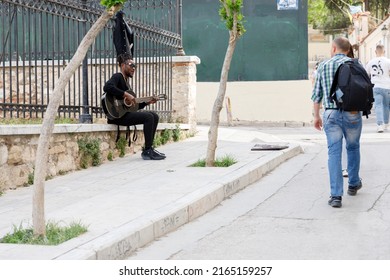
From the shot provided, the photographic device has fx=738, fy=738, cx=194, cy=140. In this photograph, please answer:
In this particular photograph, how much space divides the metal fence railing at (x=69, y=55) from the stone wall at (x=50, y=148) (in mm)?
458

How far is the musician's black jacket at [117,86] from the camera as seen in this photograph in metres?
10.4

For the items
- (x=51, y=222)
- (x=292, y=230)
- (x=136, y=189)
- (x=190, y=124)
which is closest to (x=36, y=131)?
(x=136, y=189)

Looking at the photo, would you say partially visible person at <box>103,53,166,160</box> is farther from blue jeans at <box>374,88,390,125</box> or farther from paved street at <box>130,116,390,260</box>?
blue jeans at <box>374,88,390,125</box>

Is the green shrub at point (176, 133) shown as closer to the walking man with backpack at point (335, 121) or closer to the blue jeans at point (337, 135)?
the walking man with backpack at point (335, 121)

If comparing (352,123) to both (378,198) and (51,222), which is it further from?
(51,222)

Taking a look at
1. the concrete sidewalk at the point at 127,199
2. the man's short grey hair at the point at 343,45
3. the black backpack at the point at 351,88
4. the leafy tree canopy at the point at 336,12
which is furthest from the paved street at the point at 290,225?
the leafy tree canopy at the point at 336,12

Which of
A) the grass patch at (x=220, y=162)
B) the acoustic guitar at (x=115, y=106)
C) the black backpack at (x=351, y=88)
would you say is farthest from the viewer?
the acoustic guitar at (x=115, y=106)

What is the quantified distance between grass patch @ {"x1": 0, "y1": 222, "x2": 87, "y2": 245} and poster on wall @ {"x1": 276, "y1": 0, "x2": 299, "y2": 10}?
49.5ft

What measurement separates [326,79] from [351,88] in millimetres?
305

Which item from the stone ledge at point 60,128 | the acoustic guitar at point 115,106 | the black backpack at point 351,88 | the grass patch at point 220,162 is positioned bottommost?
the grass patch at point 220,162

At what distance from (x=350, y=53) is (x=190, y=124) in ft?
23.8

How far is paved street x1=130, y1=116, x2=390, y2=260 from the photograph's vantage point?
5.54m

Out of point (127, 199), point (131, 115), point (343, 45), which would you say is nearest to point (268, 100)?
point (131, 115)

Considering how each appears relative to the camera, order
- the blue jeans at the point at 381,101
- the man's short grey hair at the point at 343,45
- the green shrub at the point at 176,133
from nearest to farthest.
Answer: the man's short grey hair at the point at 343,45, the green shrub at the point at 176,133, the blue jeans at the point at 381,101
